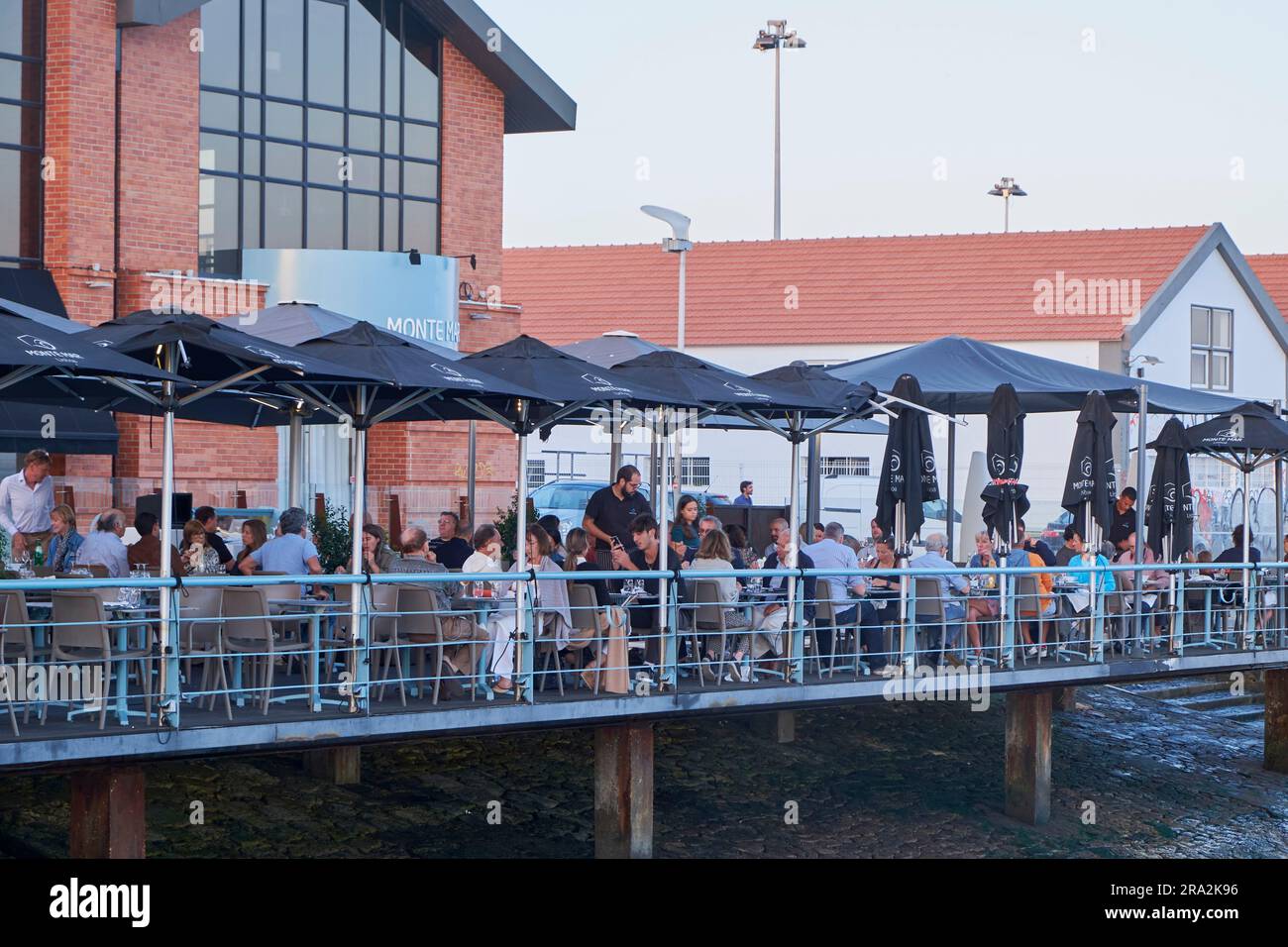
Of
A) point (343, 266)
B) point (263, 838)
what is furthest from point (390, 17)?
point (263, 838)

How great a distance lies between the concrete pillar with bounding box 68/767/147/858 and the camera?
11356mm

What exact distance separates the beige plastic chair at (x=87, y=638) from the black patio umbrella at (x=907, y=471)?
7530 mm

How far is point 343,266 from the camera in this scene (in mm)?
24516

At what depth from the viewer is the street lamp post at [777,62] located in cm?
5325

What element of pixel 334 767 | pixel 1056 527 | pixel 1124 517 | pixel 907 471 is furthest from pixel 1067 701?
pixel 1056 527

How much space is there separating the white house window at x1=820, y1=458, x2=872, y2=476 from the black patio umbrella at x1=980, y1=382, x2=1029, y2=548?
19.8 metres

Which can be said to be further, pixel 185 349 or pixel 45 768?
pixel 185 349

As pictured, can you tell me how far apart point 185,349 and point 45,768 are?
296cm

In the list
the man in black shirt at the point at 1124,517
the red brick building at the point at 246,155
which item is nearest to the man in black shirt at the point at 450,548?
the red brick building at the point at 246,155

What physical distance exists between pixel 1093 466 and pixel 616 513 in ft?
15.7

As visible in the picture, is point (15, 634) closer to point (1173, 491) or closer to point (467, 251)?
point (1173, 491)

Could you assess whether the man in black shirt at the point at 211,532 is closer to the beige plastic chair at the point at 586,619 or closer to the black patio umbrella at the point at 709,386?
the beige plastic chair at the point at 586,619

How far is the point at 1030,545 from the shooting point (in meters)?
18.1

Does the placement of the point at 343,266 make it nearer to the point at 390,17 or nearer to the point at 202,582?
the point at 390,17
